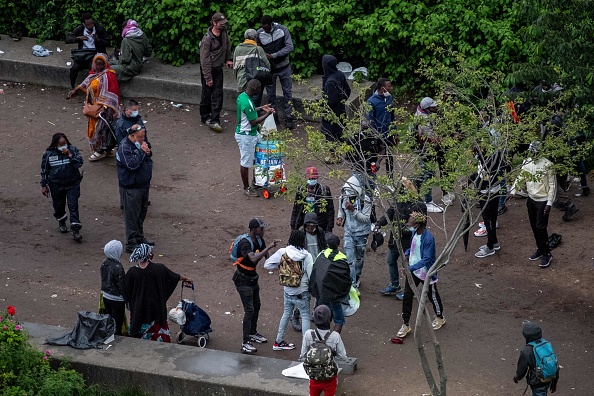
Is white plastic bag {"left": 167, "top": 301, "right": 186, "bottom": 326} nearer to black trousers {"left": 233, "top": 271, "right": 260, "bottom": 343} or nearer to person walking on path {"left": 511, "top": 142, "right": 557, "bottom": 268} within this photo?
black trousers {"left": 233, "top": 271, "right": 260, "bottom": 343}

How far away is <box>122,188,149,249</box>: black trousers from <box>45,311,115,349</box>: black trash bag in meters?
2.74

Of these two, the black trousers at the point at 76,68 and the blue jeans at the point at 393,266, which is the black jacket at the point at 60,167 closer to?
the blue jeans at the point at 393,266

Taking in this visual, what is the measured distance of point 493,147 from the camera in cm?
1048

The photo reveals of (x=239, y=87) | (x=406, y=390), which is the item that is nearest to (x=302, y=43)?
(x=239, y=87)

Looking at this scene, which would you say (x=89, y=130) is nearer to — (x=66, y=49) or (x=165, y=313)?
(x=66, y=49)

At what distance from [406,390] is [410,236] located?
228 centimetres

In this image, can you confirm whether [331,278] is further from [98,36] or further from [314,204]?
[98,36]

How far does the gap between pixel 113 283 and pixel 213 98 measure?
21.8 feet

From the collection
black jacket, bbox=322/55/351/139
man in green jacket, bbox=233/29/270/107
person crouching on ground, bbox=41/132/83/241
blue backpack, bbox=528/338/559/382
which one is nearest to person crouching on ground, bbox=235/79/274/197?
black jacket, bbox=322/55/351/139

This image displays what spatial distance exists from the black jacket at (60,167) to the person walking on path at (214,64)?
3631 millimetres

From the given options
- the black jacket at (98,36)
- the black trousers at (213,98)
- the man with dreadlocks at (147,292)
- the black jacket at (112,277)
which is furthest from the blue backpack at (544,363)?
the black jacket at (98,36)

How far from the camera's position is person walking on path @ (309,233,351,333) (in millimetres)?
11266

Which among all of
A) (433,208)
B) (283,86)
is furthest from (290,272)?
(283,86)

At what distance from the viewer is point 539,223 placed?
13.4m
